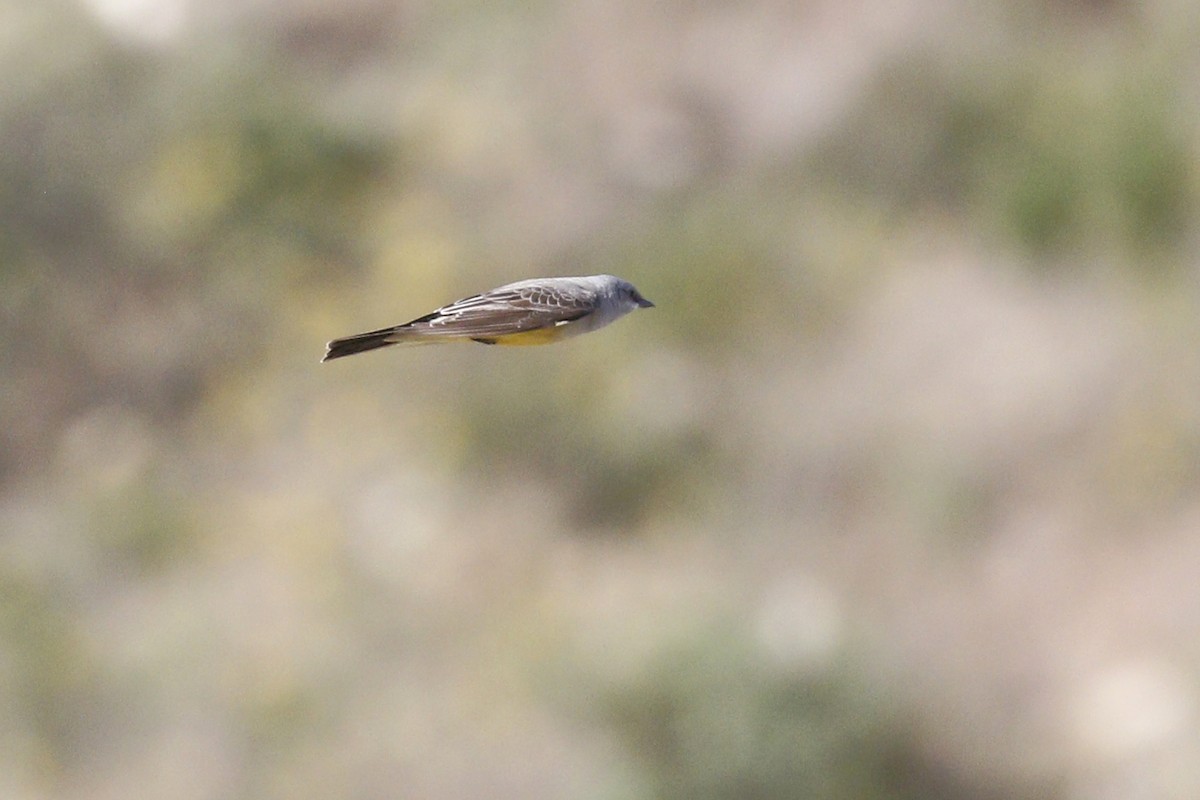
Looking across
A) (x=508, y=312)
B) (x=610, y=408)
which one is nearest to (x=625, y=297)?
(x=508, y=312)

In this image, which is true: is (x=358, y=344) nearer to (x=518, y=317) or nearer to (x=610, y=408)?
(x=518, y=317)

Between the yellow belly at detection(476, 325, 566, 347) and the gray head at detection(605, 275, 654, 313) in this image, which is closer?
the yellow belly at detection(476, 325, 566, 347)

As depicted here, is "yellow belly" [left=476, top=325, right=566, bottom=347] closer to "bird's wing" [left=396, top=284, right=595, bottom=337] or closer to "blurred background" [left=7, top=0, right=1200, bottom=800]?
"bird's wing" [left=396, top=284, right=595, bottom=337]

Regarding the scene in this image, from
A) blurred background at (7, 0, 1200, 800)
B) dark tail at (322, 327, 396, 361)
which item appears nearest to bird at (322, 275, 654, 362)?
dark tail at (322, 327, 396, 361)

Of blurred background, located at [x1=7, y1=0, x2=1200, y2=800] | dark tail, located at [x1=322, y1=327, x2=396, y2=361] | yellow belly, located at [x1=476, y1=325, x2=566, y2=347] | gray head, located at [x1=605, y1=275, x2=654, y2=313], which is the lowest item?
dark tail, located at [x1=322, y1=327, x2=396, y2=361]

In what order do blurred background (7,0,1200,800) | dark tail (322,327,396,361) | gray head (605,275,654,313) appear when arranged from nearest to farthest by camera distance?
dark tail (322,327,396,361) < gray head (605,275,654,313) < blurred background (7,0,1200,800)

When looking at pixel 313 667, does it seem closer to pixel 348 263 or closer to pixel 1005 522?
pixel 348 263
